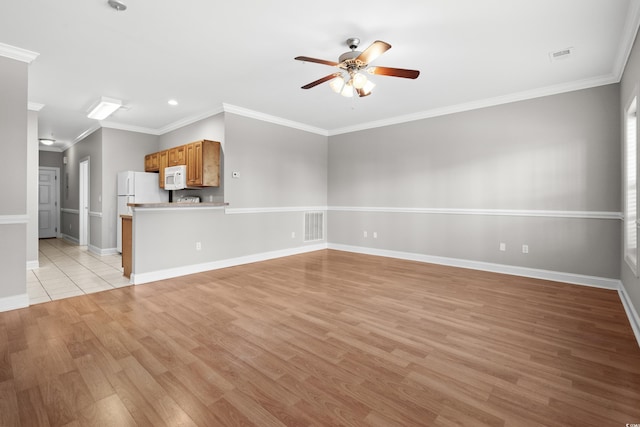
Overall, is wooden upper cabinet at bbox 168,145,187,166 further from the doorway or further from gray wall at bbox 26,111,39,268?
the doorway

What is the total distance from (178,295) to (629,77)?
5530 millimetres

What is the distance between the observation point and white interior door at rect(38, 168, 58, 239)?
847cm

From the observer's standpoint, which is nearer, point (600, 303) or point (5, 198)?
point (5, 198)

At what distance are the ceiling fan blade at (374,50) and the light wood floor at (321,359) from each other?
242cm

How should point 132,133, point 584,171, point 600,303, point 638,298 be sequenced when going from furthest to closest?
point 132,133, point 584,171, point 600,303, point 638,298

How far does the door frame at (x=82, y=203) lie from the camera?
7016 millimetres

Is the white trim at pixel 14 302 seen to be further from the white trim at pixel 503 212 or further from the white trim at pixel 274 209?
the white trim at pixel 503 212

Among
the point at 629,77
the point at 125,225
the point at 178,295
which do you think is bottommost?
the point at 178,295

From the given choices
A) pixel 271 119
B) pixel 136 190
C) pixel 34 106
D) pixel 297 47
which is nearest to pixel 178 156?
pixel 136 190

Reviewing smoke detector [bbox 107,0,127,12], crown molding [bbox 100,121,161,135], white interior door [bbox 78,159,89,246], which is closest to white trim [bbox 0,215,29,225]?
smoke detector [bbox 107,0,127,12]

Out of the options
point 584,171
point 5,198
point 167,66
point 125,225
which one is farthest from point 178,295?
point 584,171

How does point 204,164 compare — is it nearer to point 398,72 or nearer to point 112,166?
point 112,166

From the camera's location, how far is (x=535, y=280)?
167 inches

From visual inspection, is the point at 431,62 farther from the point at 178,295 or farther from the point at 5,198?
the point at 5,198
